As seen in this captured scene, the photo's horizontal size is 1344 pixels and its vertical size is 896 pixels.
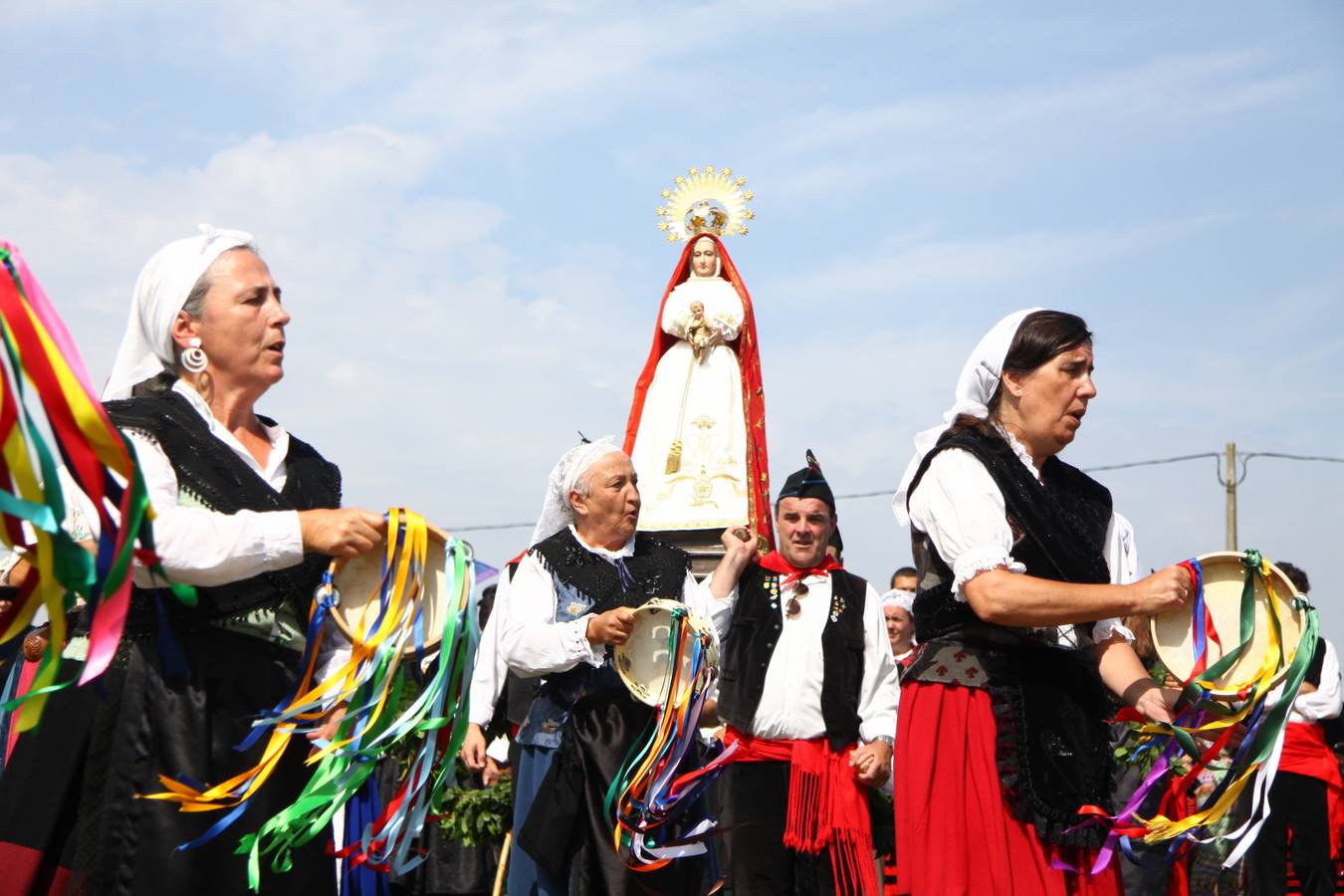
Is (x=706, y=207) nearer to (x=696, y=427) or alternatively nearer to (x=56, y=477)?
(x=696, y=427)

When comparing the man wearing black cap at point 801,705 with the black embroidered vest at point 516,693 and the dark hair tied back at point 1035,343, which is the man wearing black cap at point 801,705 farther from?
the dark hair tied back at point 1035,343

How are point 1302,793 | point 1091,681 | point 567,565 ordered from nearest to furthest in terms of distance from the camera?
point 1091,681 < point 567,565 < point 1302,793

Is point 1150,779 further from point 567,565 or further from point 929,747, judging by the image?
point 567,565

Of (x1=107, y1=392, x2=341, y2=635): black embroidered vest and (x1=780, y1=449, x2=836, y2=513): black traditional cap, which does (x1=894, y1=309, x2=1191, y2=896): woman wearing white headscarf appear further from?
(x1=780, y1=449, x2=836, y2=513): black traditional cap

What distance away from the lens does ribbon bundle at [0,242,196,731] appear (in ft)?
8.84

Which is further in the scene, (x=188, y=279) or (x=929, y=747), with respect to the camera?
(x=929, y=747)

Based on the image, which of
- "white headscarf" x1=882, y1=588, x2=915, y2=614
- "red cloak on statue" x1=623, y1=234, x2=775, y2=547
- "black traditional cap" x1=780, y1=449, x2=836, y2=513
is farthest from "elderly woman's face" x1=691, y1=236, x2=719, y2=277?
"black traditional cap" x1=780, y1=449, x2=836, y2=513

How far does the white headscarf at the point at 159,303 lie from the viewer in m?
3.68

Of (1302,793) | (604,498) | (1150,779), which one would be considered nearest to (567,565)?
(604,498)

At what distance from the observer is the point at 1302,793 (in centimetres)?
838

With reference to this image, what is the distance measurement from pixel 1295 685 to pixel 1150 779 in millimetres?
427

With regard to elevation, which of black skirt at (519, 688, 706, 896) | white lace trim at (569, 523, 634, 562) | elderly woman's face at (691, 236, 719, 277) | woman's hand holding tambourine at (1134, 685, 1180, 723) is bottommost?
black skirt at (519, 688, 706, 896)

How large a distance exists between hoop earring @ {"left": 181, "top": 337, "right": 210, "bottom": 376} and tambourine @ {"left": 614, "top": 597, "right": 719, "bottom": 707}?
6.22 ft

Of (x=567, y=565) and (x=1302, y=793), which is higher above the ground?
(x=567, y=565)
